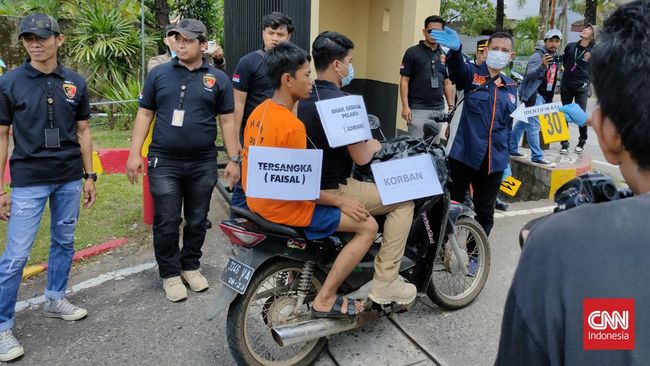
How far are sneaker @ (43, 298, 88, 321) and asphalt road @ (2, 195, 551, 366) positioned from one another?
0.15 ft

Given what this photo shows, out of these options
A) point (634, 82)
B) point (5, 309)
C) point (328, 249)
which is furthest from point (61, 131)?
point (634, 82)

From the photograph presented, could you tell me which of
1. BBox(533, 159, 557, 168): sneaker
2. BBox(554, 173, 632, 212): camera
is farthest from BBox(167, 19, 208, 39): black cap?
BBox(533, 159, 557, 168): sneaker

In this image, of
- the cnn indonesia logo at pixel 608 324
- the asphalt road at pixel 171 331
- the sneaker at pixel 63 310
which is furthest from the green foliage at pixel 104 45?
the cnn indonesia logo at pixel 608 324

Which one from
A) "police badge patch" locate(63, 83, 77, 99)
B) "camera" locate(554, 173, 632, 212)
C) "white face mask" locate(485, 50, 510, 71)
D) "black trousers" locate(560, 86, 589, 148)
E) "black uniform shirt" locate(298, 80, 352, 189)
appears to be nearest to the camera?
"camera" locate(554, 173, 632, 212)

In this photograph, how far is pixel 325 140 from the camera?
9.50 feet

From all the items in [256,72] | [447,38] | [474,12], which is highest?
[474,12]

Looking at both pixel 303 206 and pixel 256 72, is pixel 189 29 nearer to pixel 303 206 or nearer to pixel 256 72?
pixel 256 72

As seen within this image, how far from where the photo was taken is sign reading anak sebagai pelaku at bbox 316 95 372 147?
106 inches

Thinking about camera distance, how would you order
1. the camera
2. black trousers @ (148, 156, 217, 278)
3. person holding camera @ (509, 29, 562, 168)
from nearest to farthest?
the camera, black trousers @ (148, 156, 217, 278), person holding camera @ (509, 29, 562, 168)

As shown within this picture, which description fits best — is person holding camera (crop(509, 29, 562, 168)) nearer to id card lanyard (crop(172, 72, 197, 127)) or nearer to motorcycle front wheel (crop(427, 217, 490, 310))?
motorcycle front wheel (crop(427, 217, 490, 310))

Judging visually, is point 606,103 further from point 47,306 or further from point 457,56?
point 47,306

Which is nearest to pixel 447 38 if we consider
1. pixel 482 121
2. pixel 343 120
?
pixel 482 121

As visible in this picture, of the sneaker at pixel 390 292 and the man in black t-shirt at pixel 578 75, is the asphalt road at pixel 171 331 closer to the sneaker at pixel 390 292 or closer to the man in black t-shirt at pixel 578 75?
the sneaker at pixel 390 292

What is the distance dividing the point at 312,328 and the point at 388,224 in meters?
0.73
